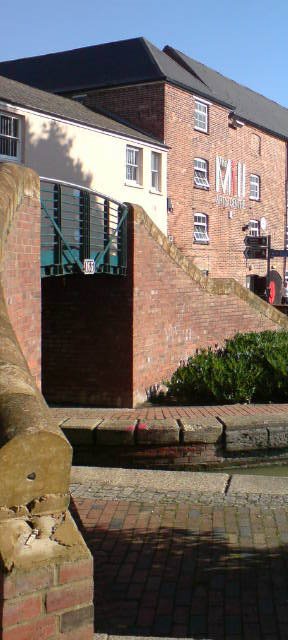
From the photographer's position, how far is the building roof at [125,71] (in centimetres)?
2650

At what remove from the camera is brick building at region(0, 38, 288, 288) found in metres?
26.2

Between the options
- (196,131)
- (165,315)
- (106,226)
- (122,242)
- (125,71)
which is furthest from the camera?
(196,131)

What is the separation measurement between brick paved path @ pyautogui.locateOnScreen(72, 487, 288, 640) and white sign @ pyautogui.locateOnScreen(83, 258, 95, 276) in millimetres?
4574

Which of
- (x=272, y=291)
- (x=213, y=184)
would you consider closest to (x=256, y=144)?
(x=213, y=184)

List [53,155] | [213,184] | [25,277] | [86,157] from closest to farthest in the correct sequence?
[25,277], [53,155], [86,157], [213,184]

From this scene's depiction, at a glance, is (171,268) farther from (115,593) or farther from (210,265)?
(210,265)

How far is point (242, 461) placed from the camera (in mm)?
10258

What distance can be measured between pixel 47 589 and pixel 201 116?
27035 millimetres

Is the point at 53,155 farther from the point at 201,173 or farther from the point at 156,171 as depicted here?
the point at 201,173

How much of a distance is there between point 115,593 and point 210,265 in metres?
24.5

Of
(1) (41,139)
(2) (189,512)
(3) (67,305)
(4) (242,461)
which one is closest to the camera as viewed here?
(2) (189,512)

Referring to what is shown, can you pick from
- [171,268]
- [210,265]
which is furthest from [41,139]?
[210,265]

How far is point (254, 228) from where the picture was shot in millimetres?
33531

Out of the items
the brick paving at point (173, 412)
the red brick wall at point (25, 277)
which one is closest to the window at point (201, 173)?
the brick paving at point (173, 412)
